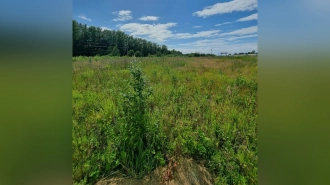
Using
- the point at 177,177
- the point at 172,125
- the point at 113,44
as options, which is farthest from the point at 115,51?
the point at 177,177

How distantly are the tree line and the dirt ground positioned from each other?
4.17 ft

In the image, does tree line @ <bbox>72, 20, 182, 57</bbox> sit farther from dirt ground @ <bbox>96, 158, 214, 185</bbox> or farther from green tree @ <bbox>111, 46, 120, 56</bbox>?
dirt ground @ <bbox>96, 158, 214, 185</bbox>

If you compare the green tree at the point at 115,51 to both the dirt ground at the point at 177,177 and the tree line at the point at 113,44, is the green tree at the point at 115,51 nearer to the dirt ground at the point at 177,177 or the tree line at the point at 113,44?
the tree line at the point at 113,44

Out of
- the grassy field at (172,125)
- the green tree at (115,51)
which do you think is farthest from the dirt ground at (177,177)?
the green tree at (115,51)

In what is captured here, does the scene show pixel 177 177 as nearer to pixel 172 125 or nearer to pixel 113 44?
pixel 172 125

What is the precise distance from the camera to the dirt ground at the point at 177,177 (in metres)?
1.64

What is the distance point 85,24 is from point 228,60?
1669 millimetres

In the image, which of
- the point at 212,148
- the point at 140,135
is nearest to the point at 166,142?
the point at 140,135

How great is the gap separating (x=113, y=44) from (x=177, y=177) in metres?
1.86

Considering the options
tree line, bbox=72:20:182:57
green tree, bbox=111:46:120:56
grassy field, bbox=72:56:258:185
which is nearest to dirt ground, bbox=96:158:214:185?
grassy field, bbox=72:56:258:185
